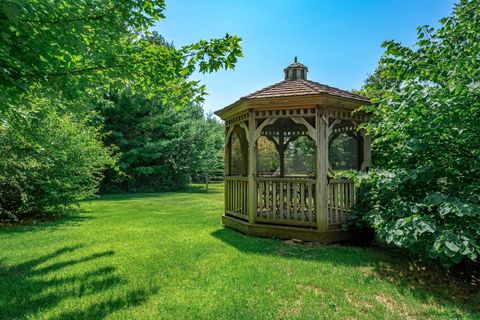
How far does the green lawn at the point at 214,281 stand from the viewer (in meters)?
2.74

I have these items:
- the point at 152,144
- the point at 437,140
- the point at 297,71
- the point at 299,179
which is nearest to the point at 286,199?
the point at 299,179

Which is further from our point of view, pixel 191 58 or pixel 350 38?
pixel 350 38

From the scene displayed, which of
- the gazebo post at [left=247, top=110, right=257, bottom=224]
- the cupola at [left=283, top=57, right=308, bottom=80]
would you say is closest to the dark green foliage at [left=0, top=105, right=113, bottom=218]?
the gazebo post at [left=247, top=110, right=257, bottom=224]

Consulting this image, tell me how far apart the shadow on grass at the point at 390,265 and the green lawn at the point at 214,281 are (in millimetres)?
16

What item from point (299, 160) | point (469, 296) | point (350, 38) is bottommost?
point (469, 296)

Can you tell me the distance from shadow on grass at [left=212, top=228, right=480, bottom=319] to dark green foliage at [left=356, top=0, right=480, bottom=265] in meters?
0.44

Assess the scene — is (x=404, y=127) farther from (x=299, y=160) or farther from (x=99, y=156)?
(x=99, y=156)

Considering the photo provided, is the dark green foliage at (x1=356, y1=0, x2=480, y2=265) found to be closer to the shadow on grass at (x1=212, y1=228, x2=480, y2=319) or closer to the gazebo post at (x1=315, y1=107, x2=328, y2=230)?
the shadow on grass at (x1=212, y1=228, x2=480, y2=319)

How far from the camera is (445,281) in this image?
3578 millimetres

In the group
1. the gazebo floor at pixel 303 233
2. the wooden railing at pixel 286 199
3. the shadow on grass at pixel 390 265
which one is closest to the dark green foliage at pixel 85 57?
the wooden railing at pixel 286 199

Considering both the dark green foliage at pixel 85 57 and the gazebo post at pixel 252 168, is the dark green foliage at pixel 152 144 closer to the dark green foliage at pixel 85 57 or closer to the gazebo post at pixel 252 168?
the gazebo post at pixel 252 168

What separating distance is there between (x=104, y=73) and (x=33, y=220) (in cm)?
708

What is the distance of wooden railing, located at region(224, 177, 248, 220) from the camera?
612cm

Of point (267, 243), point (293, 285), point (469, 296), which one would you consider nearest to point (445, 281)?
point (469, 296)
